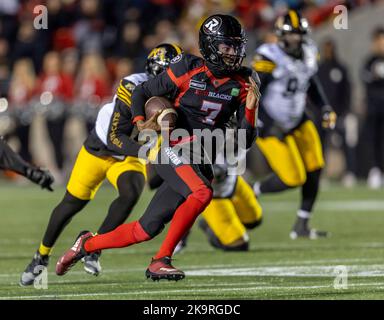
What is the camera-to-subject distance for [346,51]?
18.4 meters

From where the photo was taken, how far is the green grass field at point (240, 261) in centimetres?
681

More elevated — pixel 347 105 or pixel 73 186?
pixel 73 186

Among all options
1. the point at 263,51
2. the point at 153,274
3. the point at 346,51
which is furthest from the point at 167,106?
the point at 346,51

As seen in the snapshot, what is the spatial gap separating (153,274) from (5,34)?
40.6 ft

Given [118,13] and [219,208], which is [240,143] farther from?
[118,13]

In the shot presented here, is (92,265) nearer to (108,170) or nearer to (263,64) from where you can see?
(108,170)

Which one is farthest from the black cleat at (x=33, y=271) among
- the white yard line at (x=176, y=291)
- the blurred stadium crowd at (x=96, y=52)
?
the blurred stadium crowd at (x=96, y=52)

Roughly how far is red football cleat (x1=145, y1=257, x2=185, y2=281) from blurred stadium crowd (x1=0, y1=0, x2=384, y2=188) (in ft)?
32.0

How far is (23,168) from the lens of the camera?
26.4 ft

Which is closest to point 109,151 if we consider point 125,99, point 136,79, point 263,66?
point 125,99

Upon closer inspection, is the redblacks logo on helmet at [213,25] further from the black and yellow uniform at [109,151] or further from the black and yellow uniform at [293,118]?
the black and yellow uniform at [293,118]

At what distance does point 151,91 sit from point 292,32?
327 centimetres

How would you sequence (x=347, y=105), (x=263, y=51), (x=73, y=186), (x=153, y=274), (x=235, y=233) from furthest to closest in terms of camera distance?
(x=347, y=105) → (x=263, y=51) → (x=235, y=233) → (x=73, y=186) → (x=153, y=274)

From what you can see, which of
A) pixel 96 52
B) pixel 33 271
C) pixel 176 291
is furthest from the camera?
pixel 96 52
